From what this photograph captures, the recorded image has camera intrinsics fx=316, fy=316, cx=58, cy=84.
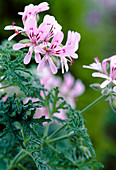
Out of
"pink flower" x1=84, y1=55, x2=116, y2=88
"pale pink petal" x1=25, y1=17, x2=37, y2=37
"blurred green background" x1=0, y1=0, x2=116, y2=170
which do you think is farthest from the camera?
"blurred green background" x1=0, y1=0, x2=116, y2=170

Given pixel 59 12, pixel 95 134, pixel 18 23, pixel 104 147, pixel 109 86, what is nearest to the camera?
pixel 109 86

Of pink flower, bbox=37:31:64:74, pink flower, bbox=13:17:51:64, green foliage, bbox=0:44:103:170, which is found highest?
pink flower, bbox=13:17:51:64

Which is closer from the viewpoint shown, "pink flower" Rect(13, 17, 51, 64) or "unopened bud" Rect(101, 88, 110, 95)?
"pink flower" Rect(13, 17, 51, 64)

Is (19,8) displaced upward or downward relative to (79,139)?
upward

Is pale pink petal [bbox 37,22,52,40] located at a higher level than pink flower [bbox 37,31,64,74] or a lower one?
higher

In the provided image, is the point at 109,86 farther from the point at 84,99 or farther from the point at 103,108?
the point at 103,108

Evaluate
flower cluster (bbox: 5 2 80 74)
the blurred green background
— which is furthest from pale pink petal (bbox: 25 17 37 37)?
the blurred green background

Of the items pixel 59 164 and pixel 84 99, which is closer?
pixel 59 164

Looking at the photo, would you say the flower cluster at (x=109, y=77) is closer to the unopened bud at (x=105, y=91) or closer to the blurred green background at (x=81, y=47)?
the unopened bud at (x=105, y=91)

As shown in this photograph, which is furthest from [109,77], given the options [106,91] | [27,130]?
[27,130]

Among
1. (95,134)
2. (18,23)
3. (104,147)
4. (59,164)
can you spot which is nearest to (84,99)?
(95,134)

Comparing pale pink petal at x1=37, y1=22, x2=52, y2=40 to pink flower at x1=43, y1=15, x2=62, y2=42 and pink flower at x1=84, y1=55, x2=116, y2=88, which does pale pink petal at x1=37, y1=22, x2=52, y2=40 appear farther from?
pink flower at x1=84, y1=55, x2=116, y2=88
